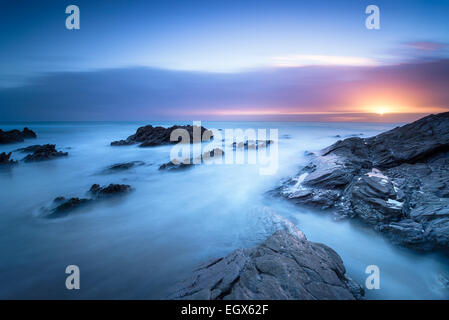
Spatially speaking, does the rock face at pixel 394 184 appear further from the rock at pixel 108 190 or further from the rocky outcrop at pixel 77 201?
the rocky outcrop at pixel 77 201

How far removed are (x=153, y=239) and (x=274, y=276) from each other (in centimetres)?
363

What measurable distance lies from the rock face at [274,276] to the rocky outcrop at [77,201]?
5623mm

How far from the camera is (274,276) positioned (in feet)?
8.82

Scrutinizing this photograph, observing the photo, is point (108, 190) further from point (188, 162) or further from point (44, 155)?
point (44, 155)

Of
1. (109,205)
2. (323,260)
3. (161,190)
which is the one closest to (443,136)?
(323,260)

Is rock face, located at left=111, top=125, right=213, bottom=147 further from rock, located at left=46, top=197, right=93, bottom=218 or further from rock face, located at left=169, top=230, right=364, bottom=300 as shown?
rock face, located at left=169, top=230, right=364, bottom=300

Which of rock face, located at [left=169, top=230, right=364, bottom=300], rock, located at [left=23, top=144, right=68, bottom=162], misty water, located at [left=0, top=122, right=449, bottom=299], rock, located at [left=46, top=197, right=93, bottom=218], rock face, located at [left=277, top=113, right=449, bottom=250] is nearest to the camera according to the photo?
rock face, located at [left=169, top=230, right=364, bottom=300]

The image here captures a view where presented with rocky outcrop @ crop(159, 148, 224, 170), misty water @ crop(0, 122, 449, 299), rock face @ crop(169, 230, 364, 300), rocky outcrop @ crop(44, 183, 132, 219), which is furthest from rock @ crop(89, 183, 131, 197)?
rock face @ crop(169, 230, 364, 300)

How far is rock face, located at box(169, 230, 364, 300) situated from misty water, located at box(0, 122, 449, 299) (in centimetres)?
99

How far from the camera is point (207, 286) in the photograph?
2639mm

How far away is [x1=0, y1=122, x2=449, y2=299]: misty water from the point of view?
363 cm

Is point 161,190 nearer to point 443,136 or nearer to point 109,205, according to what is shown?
point 109,205
